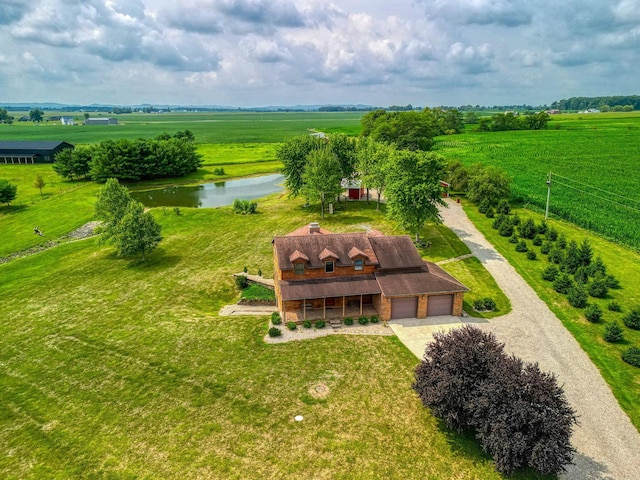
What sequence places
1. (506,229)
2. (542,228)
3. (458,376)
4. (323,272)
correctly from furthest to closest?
(506,229) → (542,228) → (323,272) → (458,376)

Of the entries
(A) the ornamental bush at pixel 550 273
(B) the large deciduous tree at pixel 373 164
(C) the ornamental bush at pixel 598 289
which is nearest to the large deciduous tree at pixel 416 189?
(B) the large deciduous tree at pixel 373 164

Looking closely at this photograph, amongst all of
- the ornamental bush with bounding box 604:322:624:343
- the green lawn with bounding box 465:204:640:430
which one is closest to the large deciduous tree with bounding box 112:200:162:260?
the green lawn with bounding box 465:204:640:430

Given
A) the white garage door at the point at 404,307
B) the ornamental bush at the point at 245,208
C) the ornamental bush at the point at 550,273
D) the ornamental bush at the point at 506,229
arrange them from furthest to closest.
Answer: the ornamental bush at the point at 245,208
the ornamental bush at the point at 506,229
the ornamental bush at the point at 550,273
the white garage door at the point at 404,307

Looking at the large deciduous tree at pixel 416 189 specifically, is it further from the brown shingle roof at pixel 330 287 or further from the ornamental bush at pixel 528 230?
the brown shingle roof at pixel 330 287

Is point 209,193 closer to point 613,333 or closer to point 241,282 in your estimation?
point 241,282

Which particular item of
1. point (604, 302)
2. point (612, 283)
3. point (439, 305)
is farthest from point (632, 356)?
point (439, 305)

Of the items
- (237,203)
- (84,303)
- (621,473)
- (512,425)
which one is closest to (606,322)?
(621,473)
